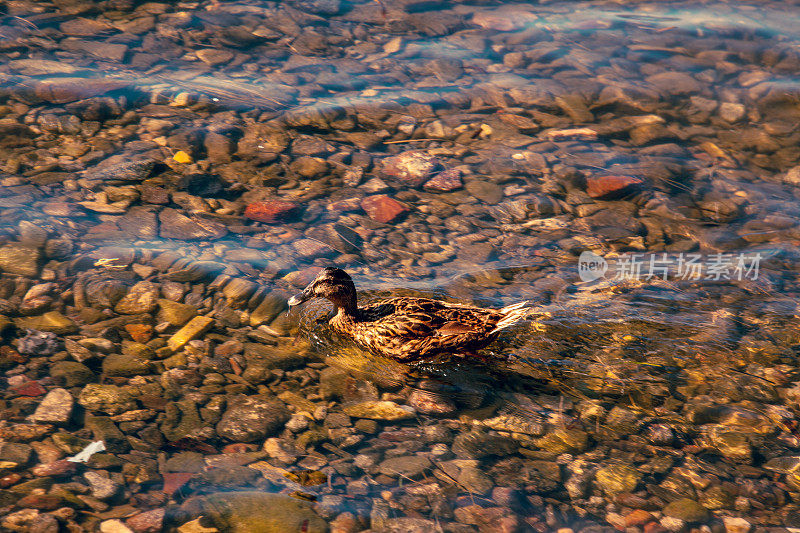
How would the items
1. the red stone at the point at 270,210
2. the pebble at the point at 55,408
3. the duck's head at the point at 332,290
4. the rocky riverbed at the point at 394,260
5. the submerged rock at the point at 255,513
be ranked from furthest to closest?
the red stone at the point at 270,210 → the duck's head at the point at 332,290 → the pebble at the point at 55,408 → the rocky riverbed at the point at 394,260 → the submerged rock at the point at 255,513

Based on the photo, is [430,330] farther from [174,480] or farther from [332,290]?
[174,480]

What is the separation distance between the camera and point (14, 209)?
7551 mm

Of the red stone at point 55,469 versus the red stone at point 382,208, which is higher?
the red stone at point 382,208

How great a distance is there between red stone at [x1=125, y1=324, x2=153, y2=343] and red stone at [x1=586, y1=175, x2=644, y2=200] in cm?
538

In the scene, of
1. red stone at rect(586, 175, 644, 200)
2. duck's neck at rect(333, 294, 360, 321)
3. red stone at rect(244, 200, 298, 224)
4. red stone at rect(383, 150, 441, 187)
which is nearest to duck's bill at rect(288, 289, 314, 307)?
duck's neck at rect(333, 294, 360, 321)

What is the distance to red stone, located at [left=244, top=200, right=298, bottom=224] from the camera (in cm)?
789

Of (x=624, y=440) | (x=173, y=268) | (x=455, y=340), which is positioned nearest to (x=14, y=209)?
(x=173, y=268)

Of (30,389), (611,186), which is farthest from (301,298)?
(611,186)

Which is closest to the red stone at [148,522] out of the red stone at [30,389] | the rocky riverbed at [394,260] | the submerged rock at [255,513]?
the rocky riverbed at [394,260]

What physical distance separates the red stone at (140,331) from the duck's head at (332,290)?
51.3 inches

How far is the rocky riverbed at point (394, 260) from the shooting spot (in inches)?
205

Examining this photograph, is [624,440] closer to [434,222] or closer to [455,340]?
[455,340]

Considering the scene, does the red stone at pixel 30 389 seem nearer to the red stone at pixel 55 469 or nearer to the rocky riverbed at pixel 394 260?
the rocky riverbed at pixel 394 260

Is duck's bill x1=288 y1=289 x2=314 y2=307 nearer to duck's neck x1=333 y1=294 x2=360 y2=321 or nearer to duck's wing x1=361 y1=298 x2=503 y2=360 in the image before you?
duck's neck x1=333 y1=294 x2=360 y2=321
